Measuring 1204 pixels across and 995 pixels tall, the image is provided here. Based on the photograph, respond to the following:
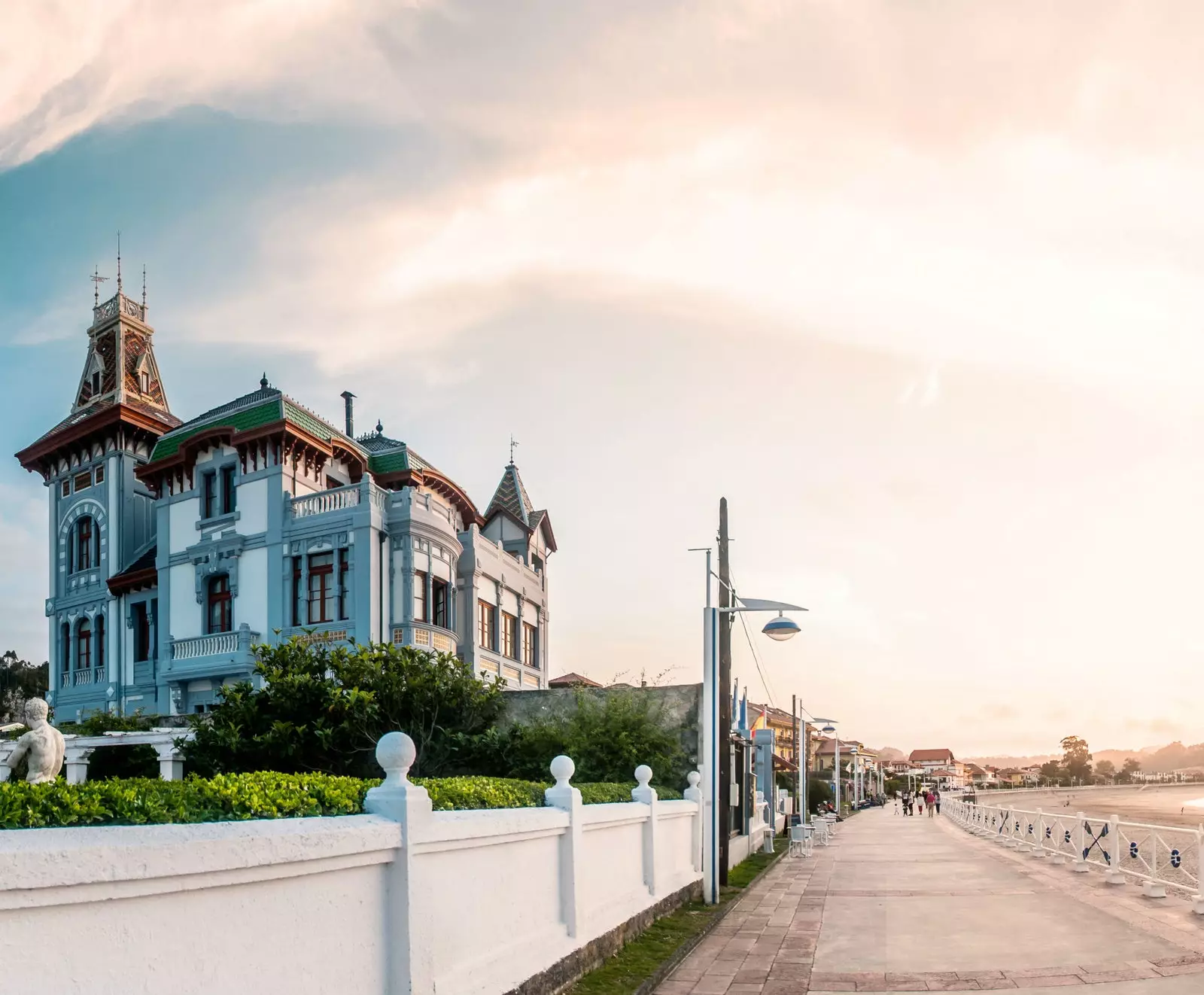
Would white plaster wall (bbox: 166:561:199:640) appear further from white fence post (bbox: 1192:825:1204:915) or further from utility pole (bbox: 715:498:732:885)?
white fence post (bbox: 1192:825:1204:915)

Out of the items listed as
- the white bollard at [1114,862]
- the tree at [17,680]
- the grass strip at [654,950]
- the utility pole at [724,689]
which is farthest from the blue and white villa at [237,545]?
the tree at [17,680]

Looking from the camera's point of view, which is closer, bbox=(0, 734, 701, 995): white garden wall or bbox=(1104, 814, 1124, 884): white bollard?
bbox=(0, 734, 701, 995): white garden wall

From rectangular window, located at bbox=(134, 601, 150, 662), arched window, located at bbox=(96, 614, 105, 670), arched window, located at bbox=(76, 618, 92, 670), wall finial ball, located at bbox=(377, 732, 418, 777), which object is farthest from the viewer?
arched window, located at bbox=(76, 618, 92, 670)

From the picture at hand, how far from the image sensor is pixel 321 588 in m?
28.9

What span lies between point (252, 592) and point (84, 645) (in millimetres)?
9136

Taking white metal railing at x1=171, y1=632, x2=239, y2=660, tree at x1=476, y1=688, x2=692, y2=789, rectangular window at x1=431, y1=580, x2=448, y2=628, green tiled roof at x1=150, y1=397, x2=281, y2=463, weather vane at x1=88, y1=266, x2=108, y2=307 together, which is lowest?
tree at x1=476, y1=688, x2=692, y2=789

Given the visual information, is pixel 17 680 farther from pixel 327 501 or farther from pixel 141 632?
pixel 327 501

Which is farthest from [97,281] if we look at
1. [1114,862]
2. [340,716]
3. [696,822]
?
[1114,862]

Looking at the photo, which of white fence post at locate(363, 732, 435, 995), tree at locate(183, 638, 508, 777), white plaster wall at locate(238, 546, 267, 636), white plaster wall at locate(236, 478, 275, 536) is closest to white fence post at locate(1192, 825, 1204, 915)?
white fence post at locate(363, 732, 435, 995)

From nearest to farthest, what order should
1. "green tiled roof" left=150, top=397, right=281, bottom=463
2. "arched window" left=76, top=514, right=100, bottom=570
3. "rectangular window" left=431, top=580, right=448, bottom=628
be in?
"green tiled roof" left=150, top=397, right=281, bottom=463
"rectangular window" left=431, top=580, right=448, bottom=628
"arched window" left=76, top=514, right=100, bottom=570

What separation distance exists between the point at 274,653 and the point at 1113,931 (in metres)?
14.2

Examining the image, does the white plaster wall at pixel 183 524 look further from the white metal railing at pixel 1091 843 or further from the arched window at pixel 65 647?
the white metal railing at pixel 1091 843

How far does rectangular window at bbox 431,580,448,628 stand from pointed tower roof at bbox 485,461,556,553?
24.4 feet

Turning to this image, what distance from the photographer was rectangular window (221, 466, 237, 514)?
30609mm
